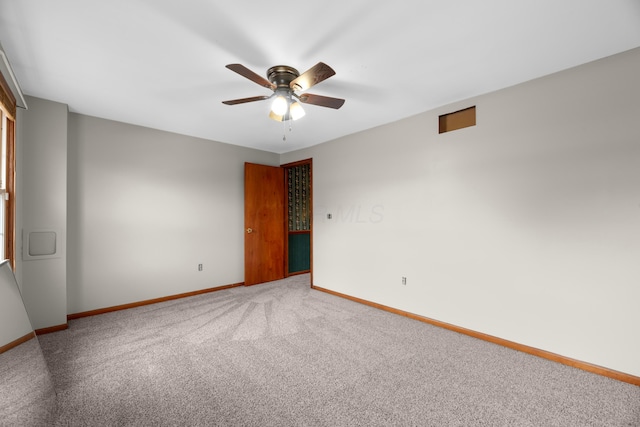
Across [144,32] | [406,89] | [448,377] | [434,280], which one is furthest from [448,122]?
[144,32]

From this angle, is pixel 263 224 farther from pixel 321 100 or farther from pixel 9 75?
pixel 9 75

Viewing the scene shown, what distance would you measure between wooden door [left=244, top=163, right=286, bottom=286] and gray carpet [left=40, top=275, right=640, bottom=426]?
1.72m

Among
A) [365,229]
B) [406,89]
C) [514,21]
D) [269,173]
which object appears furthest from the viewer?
[269,173]

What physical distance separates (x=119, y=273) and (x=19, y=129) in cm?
187

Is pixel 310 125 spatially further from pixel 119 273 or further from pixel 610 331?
pixel 610 331

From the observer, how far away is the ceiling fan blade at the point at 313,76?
5.84ft

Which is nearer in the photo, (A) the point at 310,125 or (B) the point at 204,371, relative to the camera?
(B) the point at 204,371

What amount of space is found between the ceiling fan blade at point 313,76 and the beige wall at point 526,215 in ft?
5.88

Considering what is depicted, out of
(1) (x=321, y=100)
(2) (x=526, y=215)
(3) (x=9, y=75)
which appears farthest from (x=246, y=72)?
(2) (x=526, y=215)

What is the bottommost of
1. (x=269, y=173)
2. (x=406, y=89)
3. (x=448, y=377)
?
(x=448, y=377)

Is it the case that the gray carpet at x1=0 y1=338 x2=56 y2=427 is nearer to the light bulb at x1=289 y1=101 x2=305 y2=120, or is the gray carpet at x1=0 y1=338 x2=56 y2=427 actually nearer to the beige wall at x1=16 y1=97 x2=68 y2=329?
the beige wall at x1=16 y1=97 x2=68 y2=329

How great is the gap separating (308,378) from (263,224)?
3.26 meters

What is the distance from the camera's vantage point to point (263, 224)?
5.02m

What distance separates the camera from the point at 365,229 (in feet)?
12.9
